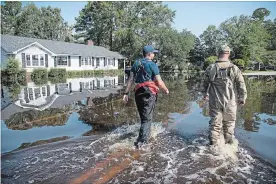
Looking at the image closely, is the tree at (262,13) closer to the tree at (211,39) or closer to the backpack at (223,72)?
the tree at (211,39)

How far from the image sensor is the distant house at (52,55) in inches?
1053

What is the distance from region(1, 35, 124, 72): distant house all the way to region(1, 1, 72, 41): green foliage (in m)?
20.5

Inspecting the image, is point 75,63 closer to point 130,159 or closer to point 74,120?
point 74,120

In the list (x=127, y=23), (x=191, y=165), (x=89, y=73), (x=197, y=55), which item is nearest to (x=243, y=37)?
(x=197, y=55)

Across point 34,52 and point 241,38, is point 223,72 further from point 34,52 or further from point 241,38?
point 241,38

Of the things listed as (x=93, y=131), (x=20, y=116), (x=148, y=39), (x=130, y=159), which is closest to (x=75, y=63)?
(x=148, y=39)

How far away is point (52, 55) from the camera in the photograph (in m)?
30.2

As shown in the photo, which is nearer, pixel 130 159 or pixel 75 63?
pixel 130 159

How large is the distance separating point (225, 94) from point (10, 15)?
61551 millimetres

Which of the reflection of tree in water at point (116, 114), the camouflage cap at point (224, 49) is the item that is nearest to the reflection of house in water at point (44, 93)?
the reflection of tree in water at point (116, 114)

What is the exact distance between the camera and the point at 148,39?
45.0m

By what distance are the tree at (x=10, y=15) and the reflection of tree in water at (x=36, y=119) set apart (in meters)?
51.0

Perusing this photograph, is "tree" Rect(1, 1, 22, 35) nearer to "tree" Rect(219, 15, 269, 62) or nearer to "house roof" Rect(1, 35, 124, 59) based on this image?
"house roof" Rect(1, 35, 124, 59)

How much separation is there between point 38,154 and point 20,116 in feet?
12.6
